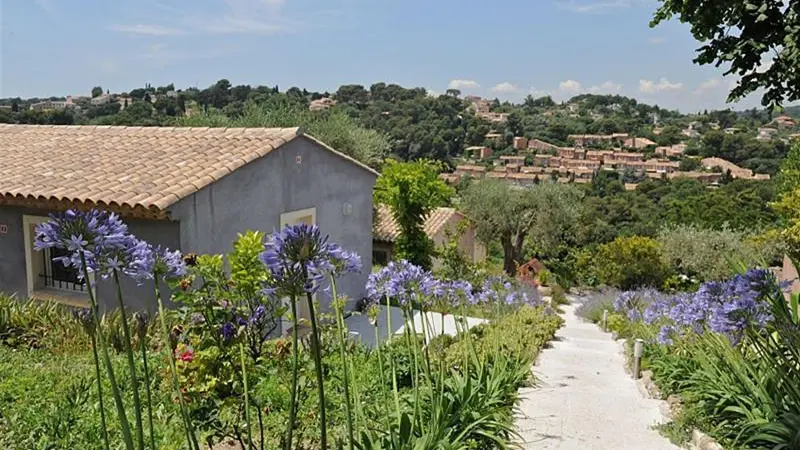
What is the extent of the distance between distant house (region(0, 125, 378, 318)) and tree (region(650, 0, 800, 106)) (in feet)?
23.2

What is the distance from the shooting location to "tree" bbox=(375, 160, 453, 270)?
17438 millimetres

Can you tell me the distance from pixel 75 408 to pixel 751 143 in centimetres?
6256

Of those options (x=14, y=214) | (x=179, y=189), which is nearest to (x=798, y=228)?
(x=179, y=189)

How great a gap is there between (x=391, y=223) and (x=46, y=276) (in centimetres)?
1243

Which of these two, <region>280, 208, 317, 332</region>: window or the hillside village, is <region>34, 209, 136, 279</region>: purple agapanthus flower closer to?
<region>280, 208, 317, 332</region>: window

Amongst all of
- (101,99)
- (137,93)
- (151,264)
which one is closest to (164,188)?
(151,264)

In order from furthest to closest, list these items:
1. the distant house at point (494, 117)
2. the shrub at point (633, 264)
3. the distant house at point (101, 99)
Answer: the distant house at point (494, 117), the distant house at point (101, 99), the shrub at point (633, 264)

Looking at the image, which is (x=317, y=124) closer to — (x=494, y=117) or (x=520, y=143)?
(x=520, y=143)

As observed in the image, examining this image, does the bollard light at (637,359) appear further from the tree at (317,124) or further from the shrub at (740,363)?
the tree at (317,124)

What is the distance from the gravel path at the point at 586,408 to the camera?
18.4 feet

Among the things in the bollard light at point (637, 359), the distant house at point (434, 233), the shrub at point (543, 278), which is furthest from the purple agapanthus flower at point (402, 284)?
the shrub at point (543, 278)

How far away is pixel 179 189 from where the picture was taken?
893 centimetres

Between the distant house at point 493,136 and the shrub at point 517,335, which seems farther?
the distant house at point 493,136

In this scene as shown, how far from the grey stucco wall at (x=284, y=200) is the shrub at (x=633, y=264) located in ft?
34.8
